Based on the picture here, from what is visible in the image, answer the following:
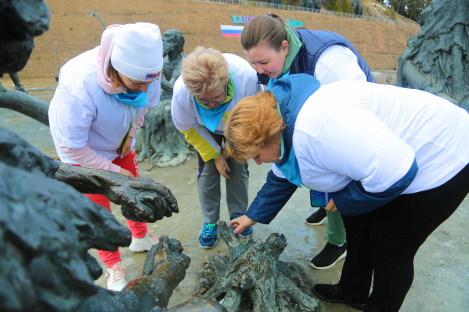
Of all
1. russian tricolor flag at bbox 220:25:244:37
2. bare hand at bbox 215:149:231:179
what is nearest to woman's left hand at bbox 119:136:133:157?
bare hand at bbox 215:149:231:179

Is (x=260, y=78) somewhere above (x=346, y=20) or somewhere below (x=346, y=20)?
above

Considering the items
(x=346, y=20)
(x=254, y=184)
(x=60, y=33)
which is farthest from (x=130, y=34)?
(x=346, y=20)

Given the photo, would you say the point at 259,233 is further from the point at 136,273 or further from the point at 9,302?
the point at 9,302

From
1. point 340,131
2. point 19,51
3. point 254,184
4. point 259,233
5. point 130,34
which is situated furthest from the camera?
point 254,184

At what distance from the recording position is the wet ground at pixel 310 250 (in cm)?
222

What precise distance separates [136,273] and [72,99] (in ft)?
4.49

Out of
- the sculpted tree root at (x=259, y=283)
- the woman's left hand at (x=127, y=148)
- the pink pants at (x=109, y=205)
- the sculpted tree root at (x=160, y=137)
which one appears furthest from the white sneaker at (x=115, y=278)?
the sculpted tree root at (x=160, y=137)

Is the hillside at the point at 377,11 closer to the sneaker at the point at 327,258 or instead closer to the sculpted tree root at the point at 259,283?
the sneaker at the point at 327,258

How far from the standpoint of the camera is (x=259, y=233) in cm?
299

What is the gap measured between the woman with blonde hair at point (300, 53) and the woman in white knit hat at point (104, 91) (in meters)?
0.53

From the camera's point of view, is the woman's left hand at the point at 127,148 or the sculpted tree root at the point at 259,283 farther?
the woman's left hand at the point at 127,148

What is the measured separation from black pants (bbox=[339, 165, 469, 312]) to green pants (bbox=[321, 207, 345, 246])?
0.51 m

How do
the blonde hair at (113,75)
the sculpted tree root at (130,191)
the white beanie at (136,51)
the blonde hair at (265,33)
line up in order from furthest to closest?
the blonde hair at (265,33) < the blonde hair at (113,75) < the white beanie at (136,51) < the sculpted tree root at (130,191)

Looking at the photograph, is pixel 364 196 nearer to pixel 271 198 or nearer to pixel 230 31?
pixel 271 198
